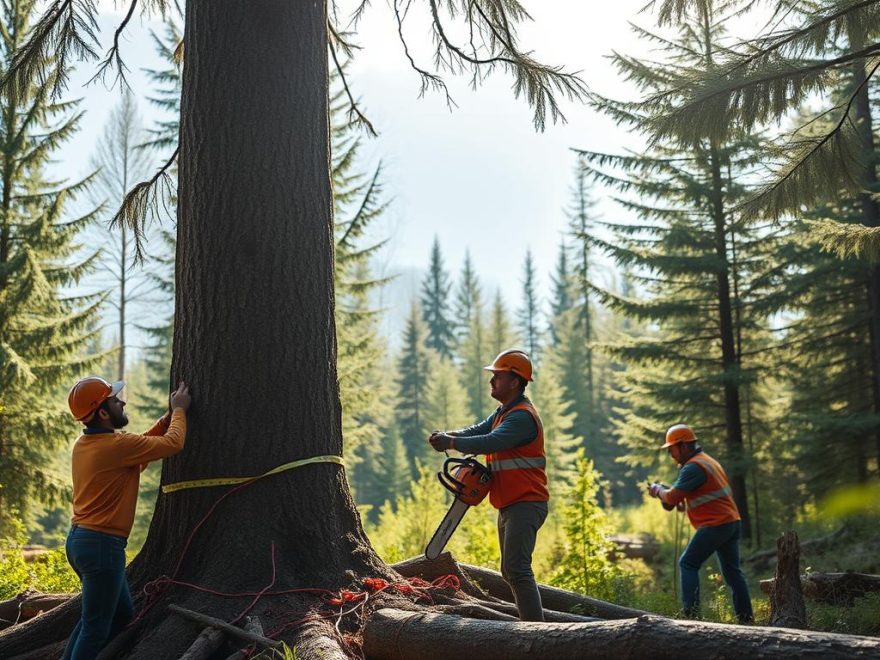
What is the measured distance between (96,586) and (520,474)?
2.76 metres

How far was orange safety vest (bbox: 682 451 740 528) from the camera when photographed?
26.3 feet

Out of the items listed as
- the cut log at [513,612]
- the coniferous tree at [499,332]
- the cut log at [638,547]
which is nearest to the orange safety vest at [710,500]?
the cut log at [513,612]

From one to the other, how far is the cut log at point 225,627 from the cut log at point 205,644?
0.12 feet

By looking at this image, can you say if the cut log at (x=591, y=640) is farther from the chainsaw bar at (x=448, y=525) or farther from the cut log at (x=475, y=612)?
the chainsaw bar at (x=448, y=525)

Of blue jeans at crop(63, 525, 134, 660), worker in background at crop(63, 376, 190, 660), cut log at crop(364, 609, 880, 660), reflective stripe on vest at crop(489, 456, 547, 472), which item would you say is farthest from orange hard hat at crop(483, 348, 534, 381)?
blue jeans at crop(63, 525, 134, 660)

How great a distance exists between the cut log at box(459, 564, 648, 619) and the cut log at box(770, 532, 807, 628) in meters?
1.10

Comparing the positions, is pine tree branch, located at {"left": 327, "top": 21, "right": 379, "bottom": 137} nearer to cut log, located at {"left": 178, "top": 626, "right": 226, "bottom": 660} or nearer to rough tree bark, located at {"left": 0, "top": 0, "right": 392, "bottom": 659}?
rough tree bark, located at {"left": 0, "top": 0, "right": 392, "bottom": 659}

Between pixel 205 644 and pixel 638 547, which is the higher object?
pixel 205 644

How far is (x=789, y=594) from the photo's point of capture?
5.31m

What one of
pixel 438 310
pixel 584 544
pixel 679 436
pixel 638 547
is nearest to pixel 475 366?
pixel 438 310

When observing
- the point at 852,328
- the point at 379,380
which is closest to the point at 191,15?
the point at 852,328

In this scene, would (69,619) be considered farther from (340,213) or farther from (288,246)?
(340,213)

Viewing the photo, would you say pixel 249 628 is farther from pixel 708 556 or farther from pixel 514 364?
pixel 708 556

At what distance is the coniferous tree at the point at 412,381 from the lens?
207ft
